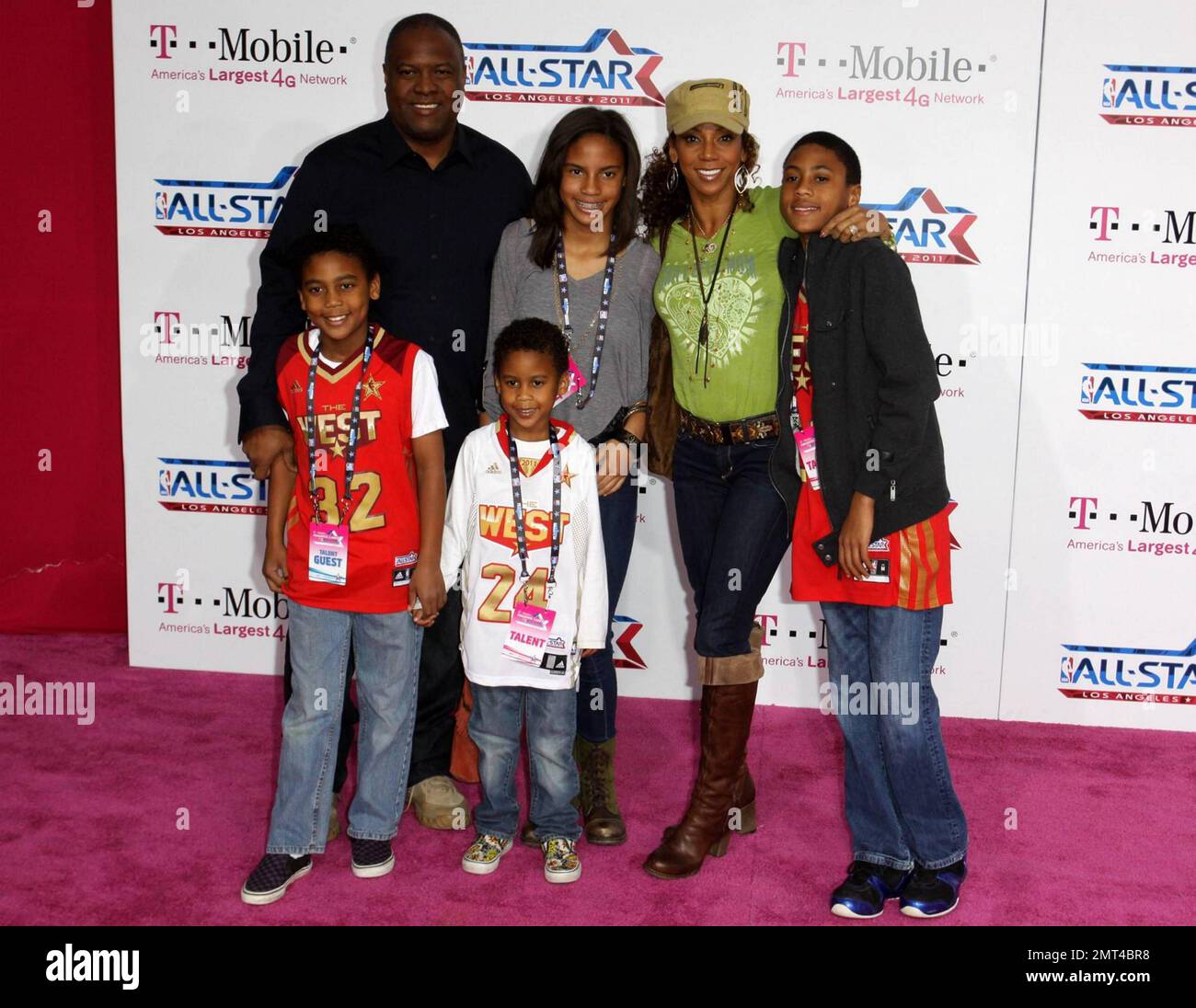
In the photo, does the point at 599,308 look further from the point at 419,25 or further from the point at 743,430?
the point at 419,25

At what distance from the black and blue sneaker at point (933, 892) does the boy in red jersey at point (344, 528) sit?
4.11 feet

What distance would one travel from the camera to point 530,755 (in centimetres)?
302

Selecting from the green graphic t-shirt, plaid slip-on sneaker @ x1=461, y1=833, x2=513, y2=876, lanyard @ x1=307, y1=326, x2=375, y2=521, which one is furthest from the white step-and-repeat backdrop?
lanyard @ x1=307, y1=326, x2=375, y2=521

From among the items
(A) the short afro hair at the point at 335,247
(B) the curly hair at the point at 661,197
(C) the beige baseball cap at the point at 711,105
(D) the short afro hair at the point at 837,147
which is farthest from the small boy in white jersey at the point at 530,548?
(D) the short afro hair at the point at 837,147

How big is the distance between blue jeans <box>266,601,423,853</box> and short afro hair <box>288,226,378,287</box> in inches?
31.6

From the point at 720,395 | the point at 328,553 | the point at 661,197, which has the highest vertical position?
the point at 661,197

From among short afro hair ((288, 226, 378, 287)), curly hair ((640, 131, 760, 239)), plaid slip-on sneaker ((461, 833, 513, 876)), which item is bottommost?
plaid slip-on sneaker ((461, 833, 513, 876))

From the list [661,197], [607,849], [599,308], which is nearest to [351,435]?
[599,308]

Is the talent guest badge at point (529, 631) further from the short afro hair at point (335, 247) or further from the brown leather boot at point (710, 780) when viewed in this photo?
the short afro hair at point (335, 247)

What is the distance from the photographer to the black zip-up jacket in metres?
2.62

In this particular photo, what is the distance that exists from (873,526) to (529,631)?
832 mm

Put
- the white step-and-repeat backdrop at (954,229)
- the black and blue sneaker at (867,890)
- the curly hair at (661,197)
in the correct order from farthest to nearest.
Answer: the white step-and-repeat backdrop at (954,229), the curly hair at (661,197), the black and blue sneaker at (867,890)

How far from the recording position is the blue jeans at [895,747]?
271 centimetres

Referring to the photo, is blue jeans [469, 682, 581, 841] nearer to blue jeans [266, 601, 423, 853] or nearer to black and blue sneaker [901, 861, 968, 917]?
blue jeans [266, 601, 423, 853]
